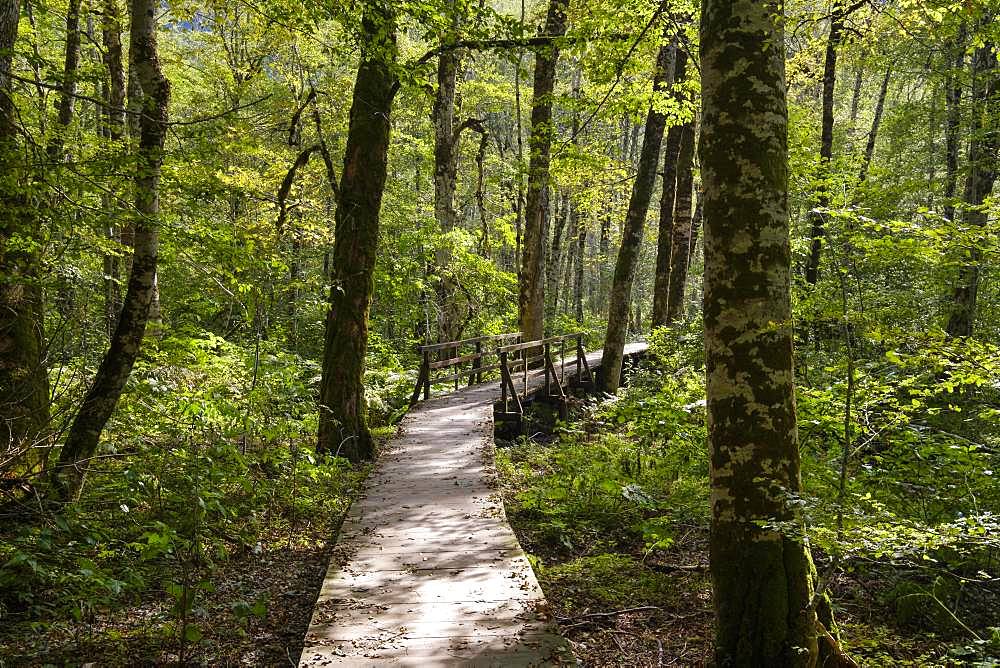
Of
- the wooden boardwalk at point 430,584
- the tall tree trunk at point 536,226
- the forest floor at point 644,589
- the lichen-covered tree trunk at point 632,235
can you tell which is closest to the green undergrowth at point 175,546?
the wooden boardwalk at point 430,584

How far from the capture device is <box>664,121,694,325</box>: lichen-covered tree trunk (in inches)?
576

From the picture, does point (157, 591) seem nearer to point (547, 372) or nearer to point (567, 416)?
point (547, 372)

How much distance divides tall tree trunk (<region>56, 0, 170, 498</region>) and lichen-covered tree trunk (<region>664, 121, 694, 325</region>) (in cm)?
1107

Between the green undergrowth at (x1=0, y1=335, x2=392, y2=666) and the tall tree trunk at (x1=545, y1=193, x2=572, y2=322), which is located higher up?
the tall tree trunk at (x1=545, y1=193, x2=572, y2=322)

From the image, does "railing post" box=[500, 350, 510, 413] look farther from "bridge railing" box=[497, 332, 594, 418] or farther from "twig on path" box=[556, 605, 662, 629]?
"twig on path" box=[556, 605, 662, 629]

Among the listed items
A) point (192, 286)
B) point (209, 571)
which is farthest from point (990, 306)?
point (192, 286)

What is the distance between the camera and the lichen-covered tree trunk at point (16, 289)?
4.64 meters

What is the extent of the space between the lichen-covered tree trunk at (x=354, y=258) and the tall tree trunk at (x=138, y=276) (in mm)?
2581

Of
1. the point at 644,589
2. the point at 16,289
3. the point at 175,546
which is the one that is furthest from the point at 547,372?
the point at 16,289

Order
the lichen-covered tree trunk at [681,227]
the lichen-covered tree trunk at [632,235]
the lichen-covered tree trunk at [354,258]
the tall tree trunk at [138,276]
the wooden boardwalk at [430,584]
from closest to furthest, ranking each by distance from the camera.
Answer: the wooden boardwalk at [430,584]
the tall tree trunk at [138,276]
the lichen-covered tree trunk at [354,258]
the lichen-covered tree trunk at [632,235]
the lichen-covered tree trunk at [681,227]

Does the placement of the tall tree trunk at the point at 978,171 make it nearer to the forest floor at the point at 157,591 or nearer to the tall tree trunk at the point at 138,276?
the forest floor at the point at 157,591

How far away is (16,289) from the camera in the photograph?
555 cm

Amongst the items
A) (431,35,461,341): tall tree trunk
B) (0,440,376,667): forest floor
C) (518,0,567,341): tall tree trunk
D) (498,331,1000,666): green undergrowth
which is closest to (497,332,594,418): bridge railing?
(518,0,567,341): tall tree trunk

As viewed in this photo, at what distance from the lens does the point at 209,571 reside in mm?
5207
